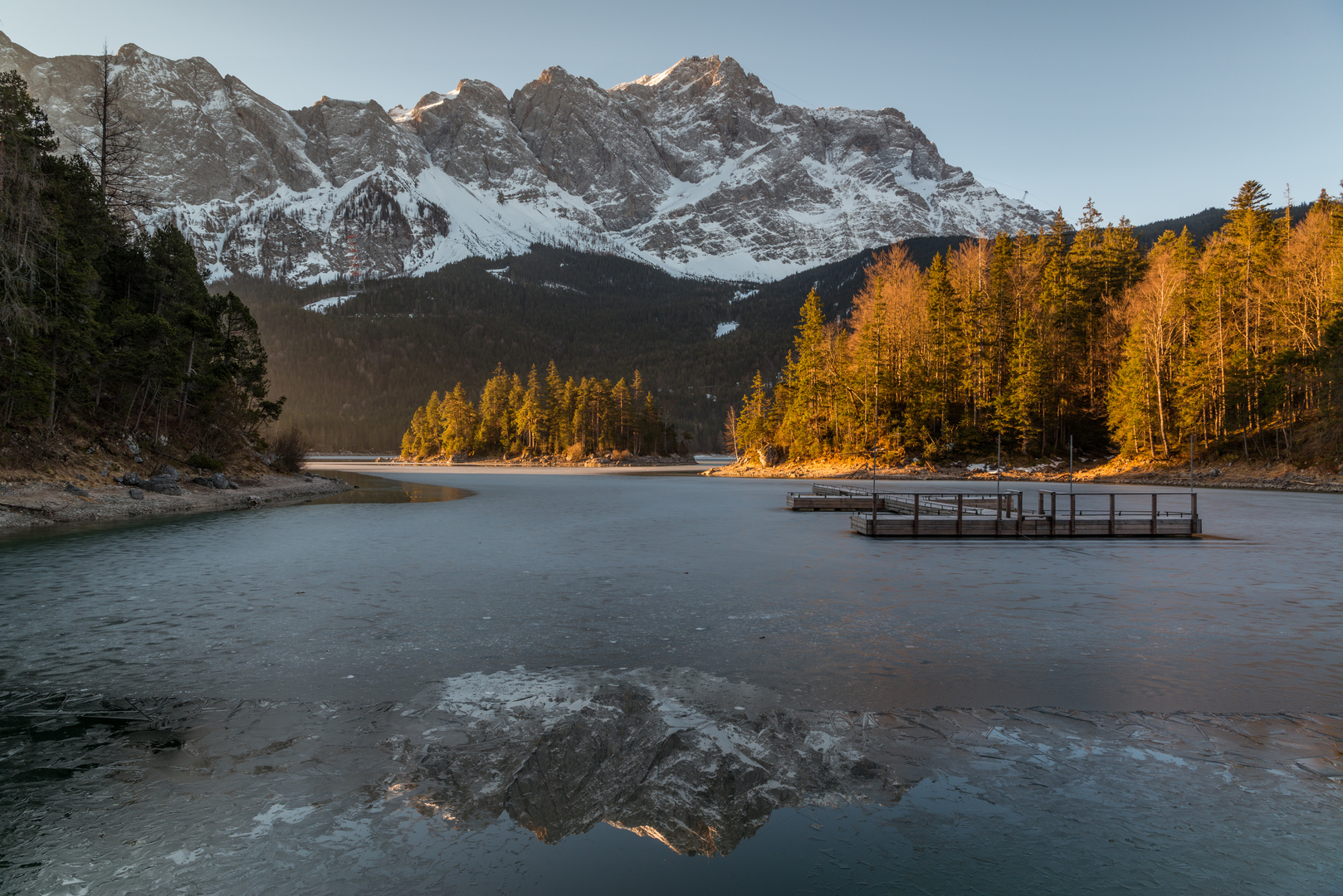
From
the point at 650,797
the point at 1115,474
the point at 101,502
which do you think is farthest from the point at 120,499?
the point at 1115,474

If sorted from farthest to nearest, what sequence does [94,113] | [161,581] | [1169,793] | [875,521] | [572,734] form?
[94,113], [875,521], [161,581], [572,734], [1169,793]

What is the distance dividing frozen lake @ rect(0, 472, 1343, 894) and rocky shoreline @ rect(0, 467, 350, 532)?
11.6 metres

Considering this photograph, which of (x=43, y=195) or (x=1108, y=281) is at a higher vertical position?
(x=1108, y=281)

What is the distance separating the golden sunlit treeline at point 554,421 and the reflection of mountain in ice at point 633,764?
109 m

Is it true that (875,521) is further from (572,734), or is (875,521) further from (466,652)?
(572,734)

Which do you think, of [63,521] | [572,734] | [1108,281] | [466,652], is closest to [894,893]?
[572,734]

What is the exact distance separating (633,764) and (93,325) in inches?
1380

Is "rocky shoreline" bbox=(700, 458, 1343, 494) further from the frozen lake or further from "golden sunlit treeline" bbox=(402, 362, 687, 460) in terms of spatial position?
"golden sunlit treeline" bbox=(402, 362, 687, 460)

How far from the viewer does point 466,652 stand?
392 inches

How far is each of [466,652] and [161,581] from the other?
9168 millimetres

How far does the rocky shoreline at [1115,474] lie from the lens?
145 ft

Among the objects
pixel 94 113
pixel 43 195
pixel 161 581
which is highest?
pixel 94 113

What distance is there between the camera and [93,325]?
30391 mm

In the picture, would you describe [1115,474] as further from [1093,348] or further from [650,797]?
[650,797]
